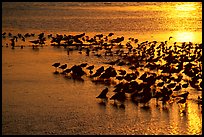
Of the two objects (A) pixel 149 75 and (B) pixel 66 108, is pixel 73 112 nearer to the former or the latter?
(B) pixel 66 108

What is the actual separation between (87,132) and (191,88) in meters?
5.03

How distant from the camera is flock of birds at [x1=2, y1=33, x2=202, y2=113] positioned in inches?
653

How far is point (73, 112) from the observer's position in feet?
51.2

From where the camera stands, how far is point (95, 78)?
19.5 meters

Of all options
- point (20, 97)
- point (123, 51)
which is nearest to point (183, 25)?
point (123, 51)

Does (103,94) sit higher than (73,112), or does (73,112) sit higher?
(103,94)

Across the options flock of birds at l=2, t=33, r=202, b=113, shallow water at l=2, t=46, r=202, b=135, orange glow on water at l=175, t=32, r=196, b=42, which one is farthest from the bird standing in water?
orange glow on water at l=175, t=32, r=196, b=42

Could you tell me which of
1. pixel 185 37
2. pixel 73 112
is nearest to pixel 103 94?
pixel 73 112

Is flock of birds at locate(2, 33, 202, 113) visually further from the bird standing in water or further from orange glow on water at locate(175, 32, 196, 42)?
orange glow on water at locate(175, 32, 196, 42)

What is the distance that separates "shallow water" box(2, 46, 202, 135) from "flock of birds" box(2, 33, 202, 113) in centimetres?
28

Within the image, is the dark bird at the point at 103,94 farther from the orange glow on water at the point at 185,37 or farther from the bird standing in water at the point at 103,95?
the orange glow on water at the point at 185,37

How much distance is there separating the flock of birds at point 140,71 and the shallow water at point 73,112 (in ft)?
0.90

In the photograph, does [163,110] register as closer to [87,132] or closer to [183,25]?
[87,132]

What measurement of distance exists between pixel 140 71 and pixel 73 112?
547cm
